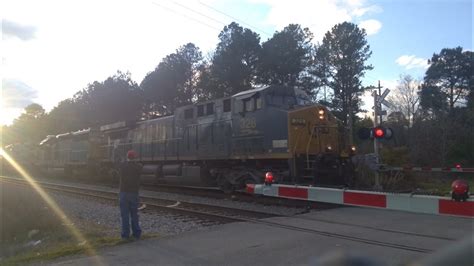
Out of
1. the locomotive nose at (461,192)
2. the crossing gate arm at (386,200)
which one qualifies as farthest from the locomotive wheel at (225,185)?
the locomotive nose at (461,192)

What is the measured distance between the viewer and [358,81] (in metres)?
52.3

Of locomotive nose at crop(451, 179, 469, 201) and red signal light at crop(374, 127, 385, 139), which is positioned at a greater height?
red signal light at crop(374, 127, 385, 139)

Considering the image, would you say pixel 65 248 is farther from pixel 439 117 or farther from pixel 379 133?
pixel 439 117

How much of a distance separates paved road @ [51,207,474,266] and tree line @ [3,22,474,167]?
2823 cm

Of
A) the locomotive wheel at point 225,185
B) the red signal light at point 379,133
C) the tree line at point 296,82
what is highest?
the tree line at point 296,82

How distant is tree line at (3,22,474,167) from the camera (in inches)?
1850

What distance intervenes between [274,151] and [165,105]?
4376 centimetres

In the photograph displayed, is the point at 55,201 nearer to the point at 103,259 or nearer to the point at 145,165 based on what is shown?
the point at 145,165

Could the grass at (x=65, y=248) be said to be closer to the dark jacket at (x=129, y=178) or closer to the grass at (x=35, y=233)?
the grass at (x=35, y=233)

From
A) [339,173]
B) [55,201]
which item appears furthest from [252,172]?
[55,201]

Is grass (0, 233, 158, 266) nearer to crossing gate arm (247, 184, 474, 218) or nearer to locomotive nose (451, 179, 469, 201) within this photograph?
crossing gate arm (247, 184, 474, 218)

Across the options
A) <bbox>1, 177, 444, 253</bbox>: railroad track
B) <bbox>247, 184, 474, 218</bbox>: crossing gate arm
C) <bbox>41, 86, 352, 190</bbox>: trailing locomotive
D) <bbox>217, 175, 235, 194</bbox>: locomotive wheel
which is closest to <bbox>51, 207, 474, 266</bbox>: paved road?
<bbox>1, 177, 444, 253</bbox>: railroad track

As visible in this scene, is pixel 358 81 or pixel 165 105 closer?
pixel 358 81

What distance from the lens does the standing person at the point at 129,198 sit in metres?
9.60
